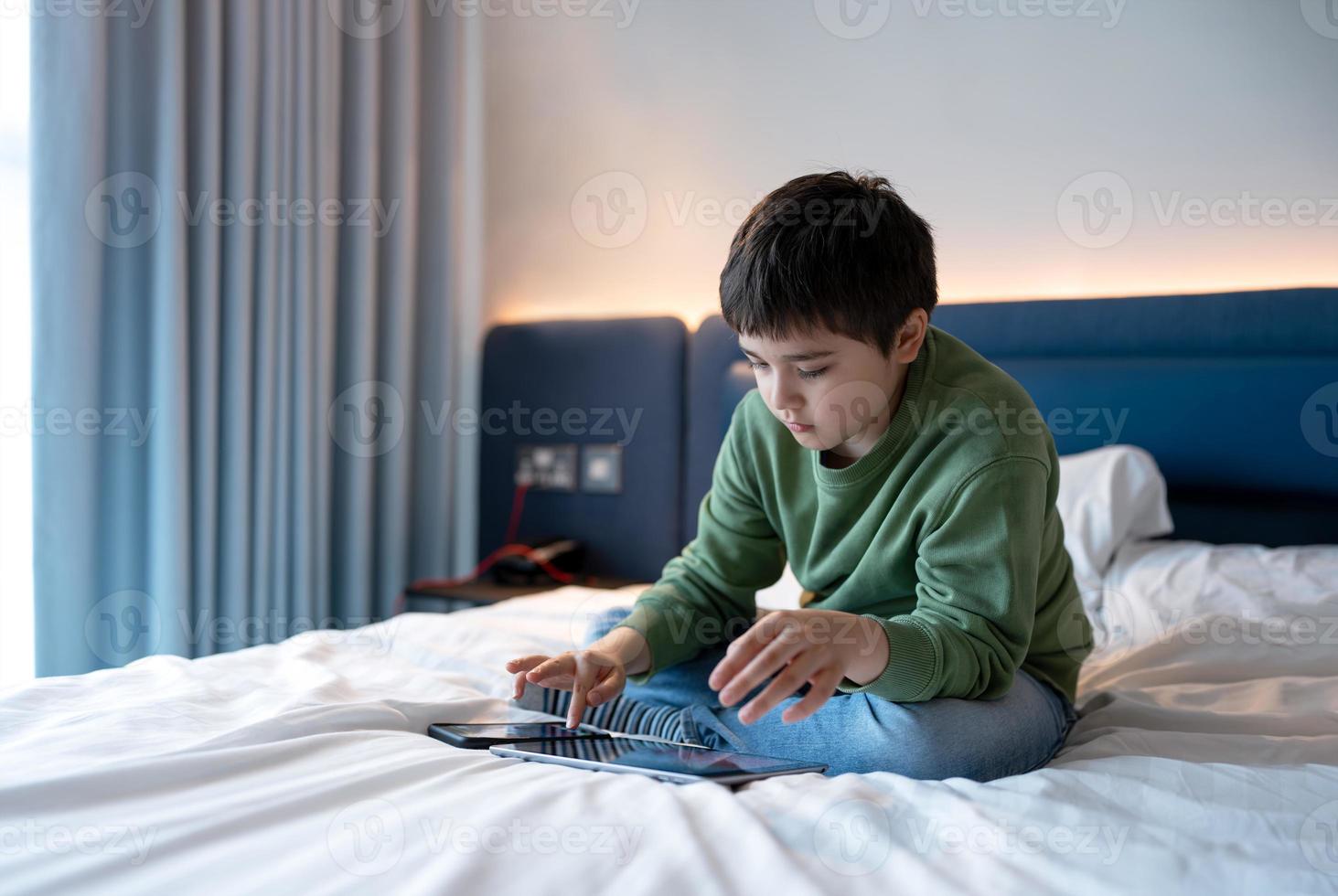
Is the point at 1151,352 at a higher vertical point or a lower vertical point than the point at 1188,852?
higher

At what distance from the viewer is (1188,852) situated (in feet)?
2.24

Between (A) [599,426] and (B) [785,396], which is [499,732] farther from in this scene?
(A) [599,426]

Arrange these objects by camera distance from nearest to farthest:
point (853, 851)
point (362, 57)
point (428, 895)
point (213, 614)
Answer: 1. point (428, 895)
2. point (853, 851)
3. point (213, 614)
4. point (362, 57)

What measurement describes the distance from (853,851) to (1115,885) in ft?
0.54

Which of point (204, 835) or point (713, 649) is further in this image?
point (713, 649)

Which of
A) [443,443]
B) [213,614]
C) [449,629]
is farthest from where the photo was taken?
[443,443]

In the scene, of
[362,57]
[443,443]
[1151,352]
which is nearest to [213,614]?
[443,443]

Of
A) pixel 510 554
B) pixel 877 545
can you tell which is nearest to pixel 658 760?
pixel 877 545

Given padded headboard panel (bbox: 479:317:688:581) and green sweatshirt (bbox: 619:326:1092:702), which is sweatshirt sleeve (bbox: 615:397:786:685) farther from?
padded headboard panel (bbox: 479:317:688:581)

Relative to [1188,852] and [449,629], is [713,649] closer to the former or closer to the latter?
[449,629]

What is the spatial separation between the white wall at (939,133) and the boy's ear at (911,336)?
1134mm

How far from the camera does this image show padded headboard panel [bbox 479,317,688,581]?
2422 millimetres

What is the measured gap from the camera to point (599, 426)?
8.25ft

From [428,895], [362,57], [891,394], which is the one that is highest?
Answer: [362,57]
